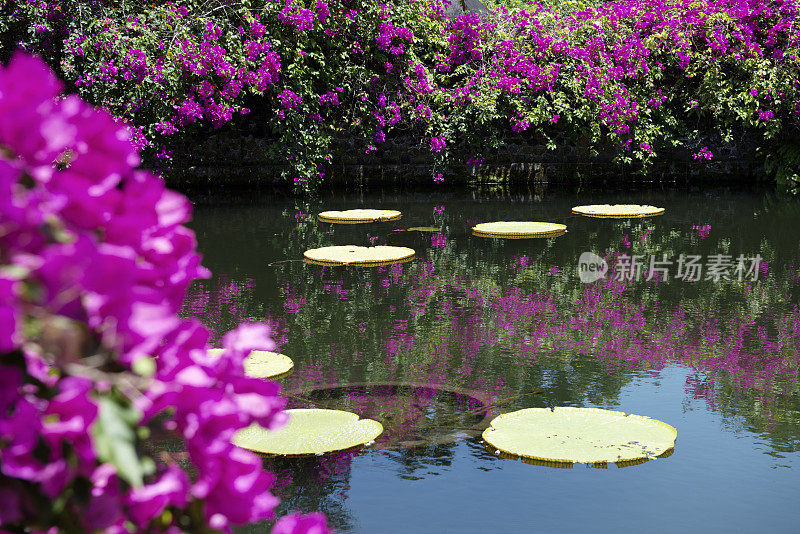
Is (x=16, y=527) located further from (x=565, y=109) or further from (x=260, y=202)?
(x=565, y=109)

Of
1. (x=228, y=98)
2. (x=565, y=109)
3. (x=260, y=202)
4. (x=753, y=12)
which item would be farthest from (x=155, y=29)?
(x=753, y=12)

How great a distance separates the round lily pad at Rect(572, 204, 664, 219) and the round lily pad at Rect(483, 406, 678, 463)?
5.17 meters

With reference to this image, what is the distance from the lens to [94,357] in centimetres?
64

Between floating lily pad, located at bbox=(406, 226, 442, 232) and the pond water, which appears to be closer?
the pond water

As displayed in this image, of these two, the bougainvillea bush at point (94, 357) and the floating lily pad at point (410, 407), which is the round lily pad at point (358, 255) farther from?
the bougainvillea bush at point (94, 357)

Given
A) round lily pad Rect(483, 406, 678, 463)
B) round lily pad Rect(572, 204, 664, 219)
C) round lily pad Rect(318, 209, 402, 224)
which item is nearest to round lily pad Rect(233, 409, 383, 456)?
round lily pad Rect(483, 406, 678, 463)

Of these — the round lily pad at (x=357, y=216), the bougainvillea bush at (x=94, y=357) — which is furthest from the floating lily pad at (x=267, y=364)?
the round lily pad at (x=357, y=216)

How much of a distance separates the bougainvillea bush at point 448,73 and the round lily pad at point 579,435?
7074 millimetres

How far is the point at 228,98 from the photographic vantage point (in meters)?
9.65

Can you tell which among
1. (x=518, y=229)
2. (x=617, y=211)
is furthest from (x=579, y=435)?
(x=617, y=211)

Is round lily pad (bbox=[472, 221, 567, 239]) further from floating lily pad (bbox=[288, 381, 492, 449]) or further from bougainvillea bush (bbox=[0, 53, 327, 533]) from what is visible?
bougainvillea bush (bbox=[0, 53, 327, 533])

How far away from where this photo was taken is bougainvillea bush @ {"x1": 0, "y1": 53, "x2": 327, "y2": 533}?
0.60m

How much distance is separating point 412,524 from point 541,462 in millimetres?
573

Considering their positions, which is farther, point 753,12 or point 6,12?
point 753,12
